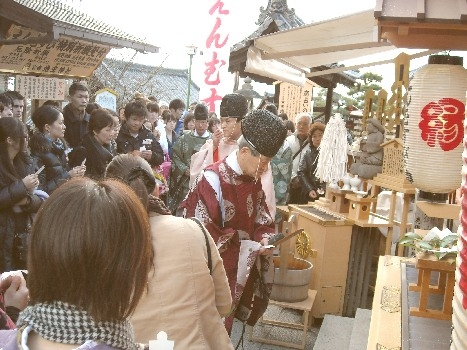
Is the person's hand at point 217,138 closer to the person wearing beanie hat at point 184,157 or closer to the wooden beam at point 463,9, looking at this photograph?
the person wearing beanie hat at point 184,157

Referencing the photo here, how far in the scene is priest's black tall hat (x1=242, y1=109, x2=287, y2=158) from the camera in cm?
426

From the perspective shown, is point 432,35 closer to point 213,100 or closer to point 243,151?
point 243,151

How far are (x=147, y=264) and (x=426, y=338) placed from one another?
2.78 meters

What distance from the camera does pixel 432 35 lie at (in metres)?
4.22

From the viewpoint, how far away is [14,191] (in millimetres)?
5309

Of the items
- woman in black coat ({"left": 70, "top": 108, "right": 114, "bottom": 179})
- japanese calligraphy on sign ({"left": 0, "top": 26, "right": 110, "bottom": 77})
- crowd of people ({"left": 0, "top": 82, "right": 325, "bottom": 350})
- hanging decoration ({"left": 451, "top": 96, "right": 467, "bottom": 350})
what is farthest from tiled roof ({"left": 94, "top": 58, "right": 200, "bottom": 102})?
hanging decoration ({"left": 451, "top": 96, "right": 467, "bottom": 350})

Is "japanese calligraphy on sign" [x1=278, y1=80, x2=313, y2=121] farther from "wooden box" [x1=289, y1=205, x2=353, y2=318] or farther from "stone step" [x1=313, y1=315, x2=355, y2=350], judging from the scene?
"stone step" [x1=313, y1=315, x2=355, y2=350]

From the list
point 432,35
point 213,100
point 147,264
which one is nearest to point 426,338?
point 432,35

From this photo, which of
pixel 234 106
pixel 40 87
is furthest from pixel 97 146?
pixel 40 87

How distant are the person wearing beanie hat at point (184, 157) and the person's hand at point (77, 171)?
91.9 inches

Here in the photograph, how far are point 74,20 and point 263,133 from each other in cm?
643

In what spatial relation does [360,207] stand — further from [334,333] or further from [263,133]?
[263,133]

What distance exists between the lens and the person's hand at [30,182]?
537cm

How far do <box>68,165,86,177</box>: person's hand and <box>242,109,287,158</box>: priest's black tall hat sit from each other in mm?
2828
